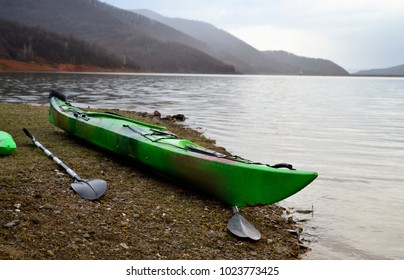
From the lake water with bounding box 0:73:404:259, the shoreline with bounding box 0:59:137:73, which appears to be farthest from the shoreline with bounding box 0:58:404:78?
the lake water with bounding box 0:73:404:259

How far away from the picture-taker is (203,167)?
225 inches

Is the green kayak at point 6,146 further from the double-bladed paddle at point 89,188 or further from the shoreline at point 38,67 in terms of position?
the shoreline at point 38,67

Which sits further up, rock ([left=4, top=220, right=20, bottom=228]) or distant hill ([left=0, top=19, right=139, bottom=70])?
distant hill ([left=0, top=19, right=139, bottom=70])

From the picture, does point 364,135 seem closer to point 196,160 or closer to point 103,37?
point 196,160

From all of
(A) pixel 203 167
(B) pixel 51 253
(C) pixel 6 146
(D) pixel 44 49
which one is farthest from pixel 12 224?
(D) pixel 44 49

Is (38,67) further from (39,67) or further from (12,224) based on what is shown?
(12,224)

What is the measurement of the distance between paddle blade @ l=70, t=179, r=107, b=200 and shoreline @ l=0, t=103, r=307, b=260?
9 cm

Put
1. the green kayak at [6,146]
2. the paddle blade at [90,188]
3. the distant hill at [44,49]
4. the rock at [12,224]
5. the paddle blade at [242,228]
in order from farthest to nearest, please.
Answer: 1. the distant hill at [44,49]
2. the green kayak at [6,146]
3. the paddle blade at [90,188]
4. the paddle blade at [242,228]
5. the rock at [12,224]

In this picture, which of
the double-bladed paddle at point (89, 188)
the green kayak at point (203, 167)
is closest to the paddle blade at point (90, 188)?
the double-bladed paddle at point (89, 188)

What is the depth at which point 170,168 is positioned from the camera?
20.3ft

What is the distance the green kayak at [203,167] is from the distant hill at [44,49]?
96907mm

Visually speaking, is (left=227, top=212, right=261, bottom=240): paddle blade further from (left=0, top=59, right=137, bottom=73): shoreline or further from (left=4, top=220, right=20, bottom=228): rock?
(left=0, top=59, right=137, bottom=73): shoreline

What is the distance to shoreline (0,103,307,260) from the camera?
425cm

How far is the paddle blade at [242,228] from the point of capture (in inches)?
193
